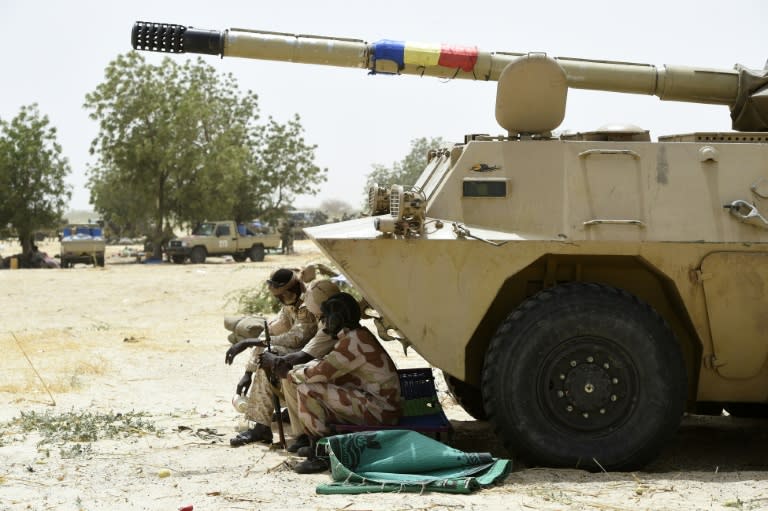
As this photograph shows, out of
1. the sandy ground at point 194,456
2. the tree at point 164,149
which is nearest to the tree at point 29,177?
the tree at point 164,149

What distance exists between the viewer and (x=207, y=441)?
6.54 m

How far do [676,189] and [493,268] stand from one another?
3.65ft

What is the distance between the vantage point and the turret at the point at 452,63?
6.88 meters

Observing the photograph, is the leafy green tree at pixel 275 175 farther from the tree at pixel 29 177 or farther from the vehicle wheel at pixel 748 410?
the vehicle wheel at pixel 748 410

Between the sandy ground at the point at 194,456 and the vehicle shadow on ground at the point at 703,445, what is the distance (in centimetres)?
1

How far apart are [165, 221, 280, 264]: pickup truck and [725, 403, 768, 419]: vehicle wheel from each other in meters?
24.0

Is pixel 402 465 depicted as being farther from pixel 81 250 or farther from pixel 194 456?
pixel 81 250

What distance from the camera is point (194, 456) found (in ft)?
19.7

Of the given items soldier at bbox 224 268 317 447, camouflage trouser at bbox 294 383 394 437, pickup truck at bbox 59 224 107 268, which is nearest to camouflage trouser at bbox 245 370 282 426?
soldier at bbox 224 268 317 447

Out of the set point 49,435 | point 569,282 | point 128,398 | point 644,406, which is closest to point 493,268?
point 569,282

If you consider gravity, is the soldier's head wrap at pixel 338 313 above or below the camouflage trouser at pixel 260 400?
above

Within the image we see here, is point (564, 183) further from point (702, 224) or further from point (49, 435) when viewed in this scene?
point (49, 435)

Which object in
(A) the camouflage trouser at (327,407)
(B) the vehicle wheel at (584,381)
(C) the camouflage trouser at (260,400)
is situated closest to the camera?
(B) the vehicle wheel at (584,381)

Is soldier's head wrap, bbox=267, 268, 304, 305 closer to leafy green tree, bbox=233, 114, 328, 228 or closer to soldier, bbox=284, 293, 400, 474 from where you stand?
soldier, bbox=284, 293, 400, 474
